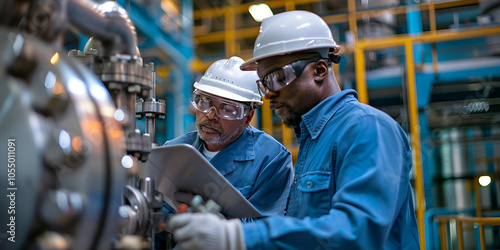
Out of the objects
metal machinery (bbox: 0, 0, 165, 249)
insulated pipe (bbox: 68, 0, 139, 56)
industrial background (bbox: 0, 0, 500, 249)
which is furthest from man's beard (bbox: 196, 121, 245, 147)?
industrial background (bbox: 0, 0, 500, 249)

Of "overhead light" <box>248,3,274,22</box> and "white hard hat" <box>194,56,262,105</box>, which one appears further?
"overhead light" <box>248,3,274,22</box>

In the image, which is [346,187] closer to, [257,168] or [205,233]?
[205,233]

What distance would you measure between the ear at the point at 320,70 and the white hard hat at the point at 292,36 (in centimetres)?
7

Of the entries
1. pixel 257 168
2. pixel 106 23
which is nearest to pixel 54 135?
pixel 106 23

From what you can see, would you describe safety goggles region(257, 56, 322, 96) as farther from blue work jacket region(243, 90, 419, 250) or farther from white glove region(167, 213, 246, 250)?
white glove region(167, 213, 246, 250)

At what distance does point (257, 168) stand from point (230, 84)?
0.52 metres

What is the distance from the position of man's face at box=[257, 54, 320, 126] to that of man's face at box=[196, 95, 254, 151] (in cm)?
76

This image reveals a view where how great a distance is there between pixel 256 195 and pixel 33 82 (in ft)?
5.35

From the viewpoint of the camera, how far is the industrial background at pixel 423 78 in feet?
19.0

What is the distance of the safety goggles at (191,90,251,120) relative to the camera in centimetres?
265

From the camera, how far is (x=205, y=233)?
116 centimetres

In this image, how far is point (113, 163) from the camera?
93 cm

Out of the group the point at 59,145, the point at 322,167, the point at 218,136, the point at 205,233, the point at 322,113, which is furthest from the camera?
the point at 218,136

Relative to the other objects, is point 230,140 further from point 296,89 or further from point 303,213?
point 303,213
